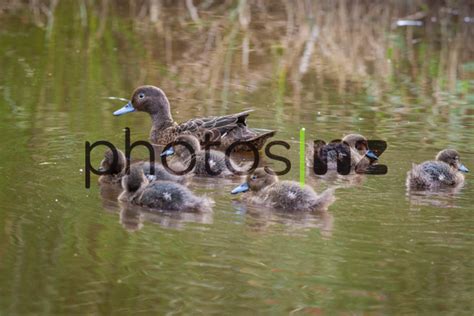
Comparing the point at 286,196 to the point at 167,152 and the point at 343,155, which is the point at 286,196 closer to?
the point at 343,155

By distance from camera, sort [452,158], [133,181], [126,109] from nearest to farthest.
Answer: [133,181] → [452,158] → [126,109]

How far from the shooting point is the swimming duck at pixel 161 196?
671 centimetres

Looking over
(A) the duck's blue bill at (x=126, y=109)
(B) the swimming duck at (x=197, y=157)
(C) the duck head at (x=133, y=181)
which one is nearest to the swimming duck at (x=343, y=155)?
(B) the swimming duck at (x=197, y=157)

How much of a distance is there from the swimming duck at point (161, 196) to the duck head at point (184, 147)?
51.2 inches

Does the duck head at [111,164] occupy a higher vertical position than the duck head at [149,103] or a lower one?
lower

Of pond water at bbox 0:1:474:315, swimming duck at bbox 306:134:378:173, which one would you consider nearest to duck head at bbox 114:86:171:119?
pond water at bbox 0:1:474:315

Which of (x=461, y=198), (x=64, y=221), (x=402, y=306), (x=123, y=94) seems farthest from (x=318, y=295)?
(x=123, y=94)

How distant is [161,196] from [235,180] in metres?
1.10

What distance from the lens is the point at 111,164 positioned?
7.62 meters

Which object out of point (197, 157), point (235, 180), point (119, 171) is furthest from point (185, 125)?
point (119, 171)

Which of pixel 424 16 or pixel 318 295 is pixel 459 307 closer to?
pixel 318 295

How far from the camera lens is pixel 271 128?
9258 mm

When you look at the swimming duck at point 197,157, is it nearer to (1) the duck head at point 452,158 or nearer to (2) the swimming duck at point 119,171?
(2) the swimming duck at point 119,171

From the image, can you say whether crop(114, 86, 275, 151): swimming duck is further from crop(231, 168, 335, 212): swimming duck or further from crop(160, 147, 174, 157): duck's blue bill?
crop(231, 168, 335, 212): swimming duck
